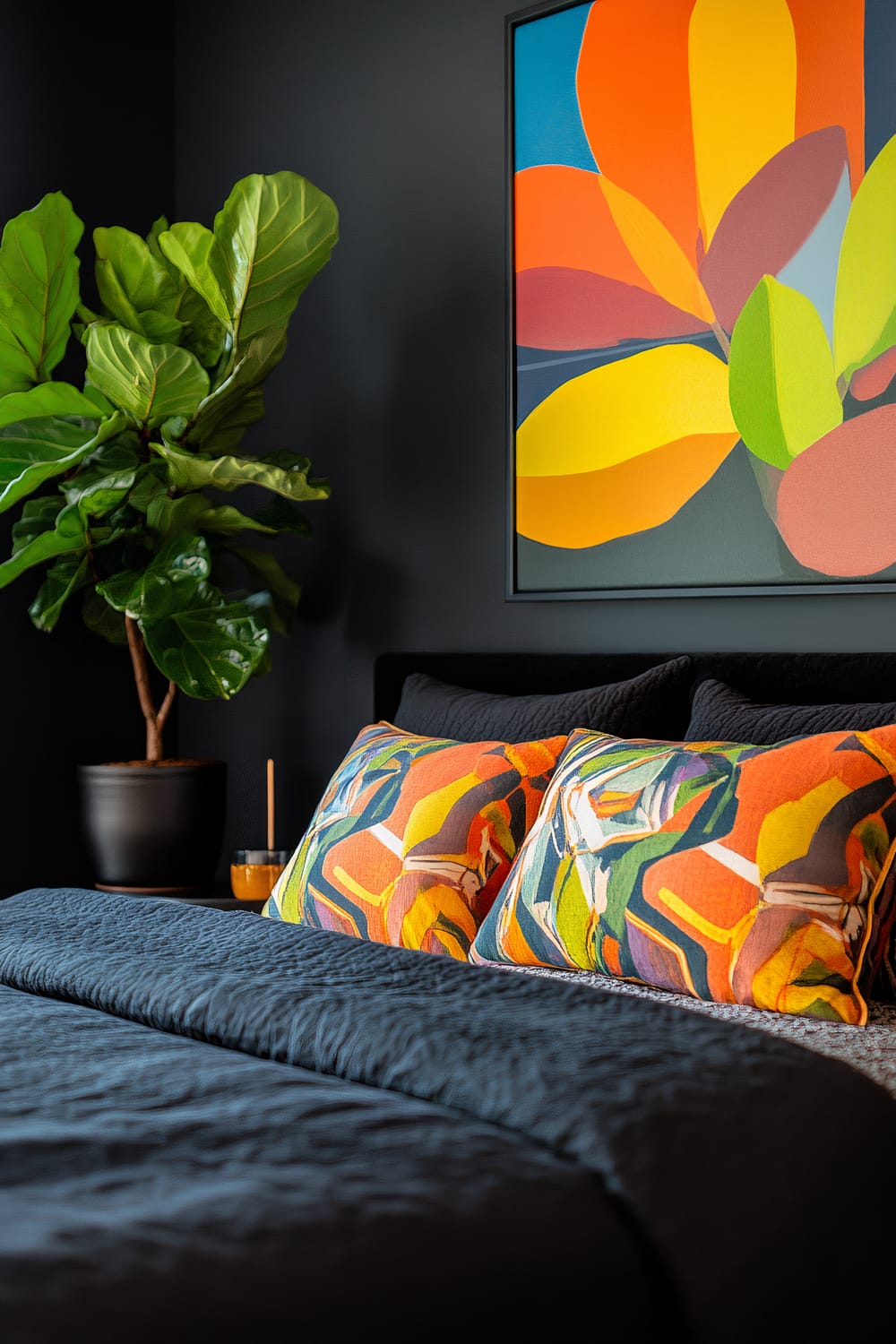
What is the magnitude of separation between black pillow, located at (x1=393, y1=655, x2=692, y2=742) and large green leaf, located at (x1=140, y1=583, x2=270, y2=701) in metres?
0.42

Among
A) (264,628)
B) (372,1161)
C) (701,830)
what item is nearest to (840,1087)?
(372,1161)

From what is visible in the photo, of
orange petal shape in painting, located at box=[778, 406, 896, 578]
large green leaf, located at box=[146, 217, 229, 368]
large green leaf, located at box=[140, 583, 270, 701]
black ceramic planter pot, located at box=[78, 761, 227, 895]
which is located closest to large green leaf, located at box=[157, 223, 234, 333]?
large green leaf, located at box=[146, 217, 229, 368]

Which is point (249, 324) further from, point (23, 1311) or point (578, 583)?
point (23, 1311)

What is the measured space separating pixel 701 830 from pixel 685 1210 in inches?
37.0

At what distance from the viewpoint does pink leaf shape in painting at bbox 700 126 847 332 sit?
7.97 ft

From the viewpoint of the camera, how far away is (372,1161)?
0.98 m

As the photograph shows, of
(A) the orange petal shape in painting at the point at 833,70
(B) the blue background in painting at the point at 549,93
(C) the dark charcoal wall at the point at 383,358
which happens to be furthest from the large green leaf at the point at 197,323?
(A) the orange petal shape in painting at the point at 833,70

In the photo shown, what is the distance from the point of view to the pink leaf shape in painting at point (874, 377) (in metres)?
2.35

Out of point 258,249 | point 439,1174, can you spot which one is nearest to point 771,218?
point 258,249

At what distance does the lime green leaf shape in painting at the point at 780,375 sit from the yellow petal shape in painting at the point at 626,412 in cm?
4

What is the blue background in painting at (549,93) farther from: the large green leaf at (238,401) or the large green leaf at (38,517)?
the large green leaf at (38,517)

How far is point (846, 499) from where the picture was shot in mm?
2396

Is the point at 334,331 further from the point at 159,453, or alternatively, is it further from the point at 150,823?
the point at 150,823

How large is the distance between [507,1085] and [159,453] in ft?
6.94
